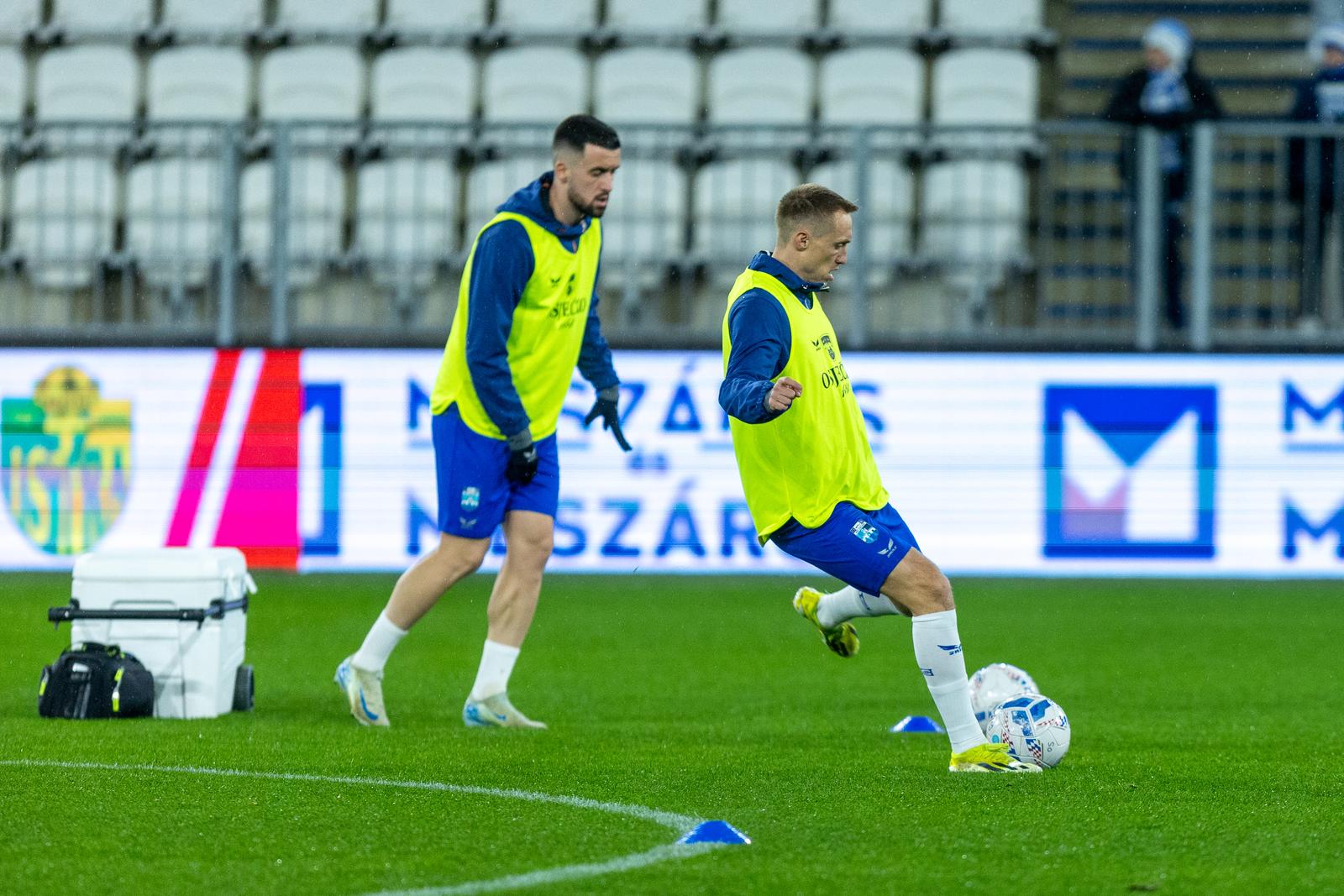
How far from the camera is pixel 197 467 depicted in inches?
505

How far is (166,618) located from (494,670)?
3.99ft

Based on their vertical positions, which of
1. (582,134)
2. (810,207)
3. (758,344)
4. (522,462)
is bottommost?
(522,462)

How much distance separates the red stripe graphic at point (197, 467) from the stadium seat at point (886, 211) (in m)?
4.14

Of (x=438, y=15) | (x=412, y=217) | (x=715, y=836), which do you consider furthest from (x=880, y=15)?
(x=715, y=836)

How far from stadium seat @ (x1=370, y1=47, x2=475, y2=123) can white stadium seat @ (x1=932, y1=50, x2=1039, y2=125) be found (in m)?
3.55

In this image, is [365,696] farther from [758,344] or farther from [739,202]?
[739,202]

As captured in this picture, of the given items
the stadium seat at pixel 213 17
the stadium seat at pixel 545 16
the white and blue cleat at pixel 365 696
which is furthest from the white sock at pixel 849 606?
the stadium seat at pixel 213 17

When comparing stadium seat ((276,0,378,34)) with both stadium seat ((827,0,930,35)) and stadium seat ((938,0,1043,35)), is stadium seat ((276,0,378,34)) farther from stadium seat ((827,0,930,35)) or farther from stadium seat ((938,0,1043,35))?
stadium seat ((938,0,1043,35))

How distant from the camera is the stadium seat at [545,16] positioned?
15867 millimetres

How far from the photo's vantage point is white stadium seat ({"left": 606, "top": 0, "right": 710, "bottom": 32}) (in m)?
15.8

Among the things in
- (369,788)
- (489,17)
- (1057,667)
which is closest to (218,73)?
→ (489,17)

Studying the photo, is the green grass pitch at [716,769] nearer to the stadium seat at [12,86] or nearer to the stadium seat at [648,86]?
the stadium seat at [648,86]

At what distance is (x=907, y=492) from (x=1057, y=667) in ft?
12.7

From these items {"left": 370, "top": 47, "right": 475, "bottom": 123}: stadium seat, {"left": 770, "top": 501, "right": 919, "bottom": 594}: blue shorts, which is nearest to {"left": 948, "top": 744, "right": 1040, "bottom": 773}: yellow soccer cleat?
{"left": 770, "top": 501, "right": 919, "bottom": 594}: blue shorts
